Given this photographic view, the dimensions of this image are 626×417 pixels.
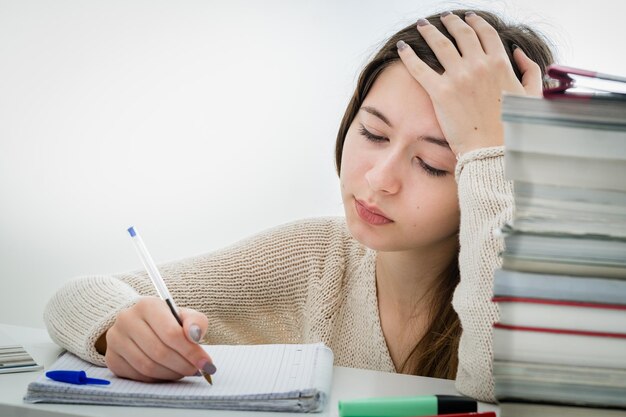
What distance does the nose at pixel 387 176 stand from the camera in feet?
3.05

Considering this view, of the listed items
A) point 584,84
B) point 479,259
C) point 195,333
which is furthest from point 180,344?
point 584,84

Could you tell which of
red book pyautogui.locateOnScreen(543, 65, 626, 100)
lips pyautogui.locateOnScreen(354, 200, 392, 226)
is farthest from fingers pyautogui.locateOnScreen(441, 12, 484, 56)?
red book pyautogui.locateOnScreen(543, 65, 626, 100)

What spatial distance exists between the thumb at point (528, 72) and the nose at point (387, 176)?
205 millimetres

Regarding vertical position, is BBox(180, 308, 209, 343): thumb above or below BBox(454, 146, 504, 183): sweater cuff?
below

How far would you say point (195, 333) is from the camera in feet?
2.39

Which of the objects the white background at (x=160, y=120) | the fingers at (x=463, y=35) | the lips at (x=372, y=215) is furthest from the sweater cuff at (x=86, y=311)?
the white background at (x=160, y=120)

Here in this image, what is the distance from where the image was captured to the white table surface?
0.65 metres

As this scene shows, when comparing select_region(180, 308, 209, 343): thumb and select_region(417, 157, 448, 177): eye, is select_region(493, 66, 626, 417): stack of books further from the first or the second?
select_region(417, 157, 448, 177): eye

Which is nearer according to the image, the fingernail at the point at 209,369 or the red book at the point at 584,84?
the red book at the point at 584,84

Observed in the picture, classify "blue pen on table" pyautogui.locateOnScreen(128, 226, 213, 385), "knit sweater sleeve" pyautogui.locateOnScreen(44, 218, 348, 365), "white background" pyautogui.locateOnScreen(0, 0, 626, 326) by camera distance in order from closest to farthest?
"blue pen on table" pyautogui.locateOnScreen(128, 226, 213, 385) → "knit sweater sleeve" pyautogui.locateOnScreen(44, 218, 348, 365) → "white background" pyautogui.locateOnScreen(0, 0, 626, 326)

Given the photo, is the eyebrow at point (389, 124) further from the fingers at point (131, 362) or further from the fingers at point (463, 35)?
the fingers at point (131, 362)

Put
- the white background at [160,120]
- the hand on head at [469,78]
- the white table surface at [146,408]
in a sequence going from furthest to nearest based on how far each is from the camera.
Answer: the white background at [160,120] < the hand on head at [469,78] < the white table surface at [146,408]

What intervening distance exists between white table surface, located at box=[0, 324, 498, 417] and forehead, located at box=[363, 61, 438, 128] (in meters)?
0.32

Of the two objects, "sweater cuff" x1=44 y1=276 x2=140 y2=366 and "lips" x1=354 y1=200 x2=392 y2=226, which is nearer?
"sweater cuff" x1=44 y1=276 x2=140 y2=366
